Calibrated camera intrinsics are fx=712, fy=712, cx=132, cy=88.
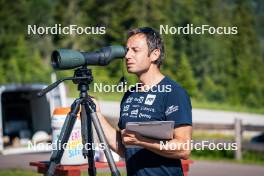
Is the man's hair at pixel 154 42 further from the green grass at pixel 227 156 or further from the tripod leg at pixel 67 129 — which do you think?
the green grass at pixel 227 156

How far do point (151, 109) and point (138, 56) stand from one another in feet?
1.09

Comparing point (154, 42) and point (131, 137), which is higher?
point (154, 42)

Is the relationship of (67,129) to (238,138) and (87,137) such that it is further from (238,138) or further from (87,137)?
(238,138)

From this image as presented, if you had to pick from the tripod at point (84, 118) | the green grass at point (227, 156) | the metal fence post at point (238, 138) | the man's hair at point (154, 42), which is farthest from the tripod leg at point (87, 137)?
the metal fence post at point (238, 138)

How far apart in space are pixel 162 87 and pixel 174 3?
175 ft

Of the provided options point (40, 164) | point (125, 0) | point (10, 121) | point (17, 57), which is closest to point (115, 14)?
point (125, 0)

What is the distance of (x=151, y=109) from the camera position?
4.20 m

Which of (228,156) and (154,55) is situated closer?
(154,55)

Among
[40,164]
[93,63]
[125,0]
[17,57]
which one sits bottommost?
[40,164]

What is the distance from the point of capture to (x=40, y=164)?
621 cm

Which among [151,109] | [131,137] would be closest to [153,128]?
[131,137]

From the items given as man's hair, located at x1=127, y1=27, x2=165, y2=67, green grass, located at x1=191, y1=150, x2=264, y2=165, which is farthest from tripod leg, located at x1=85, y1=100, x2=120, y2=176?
green grass, located at x1=191, y1=150, x2=264, y2=165

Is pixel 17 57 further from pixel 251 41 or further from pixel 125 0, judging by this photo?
pixel 251 41

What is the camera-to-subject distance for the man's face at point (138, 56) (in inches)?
168
